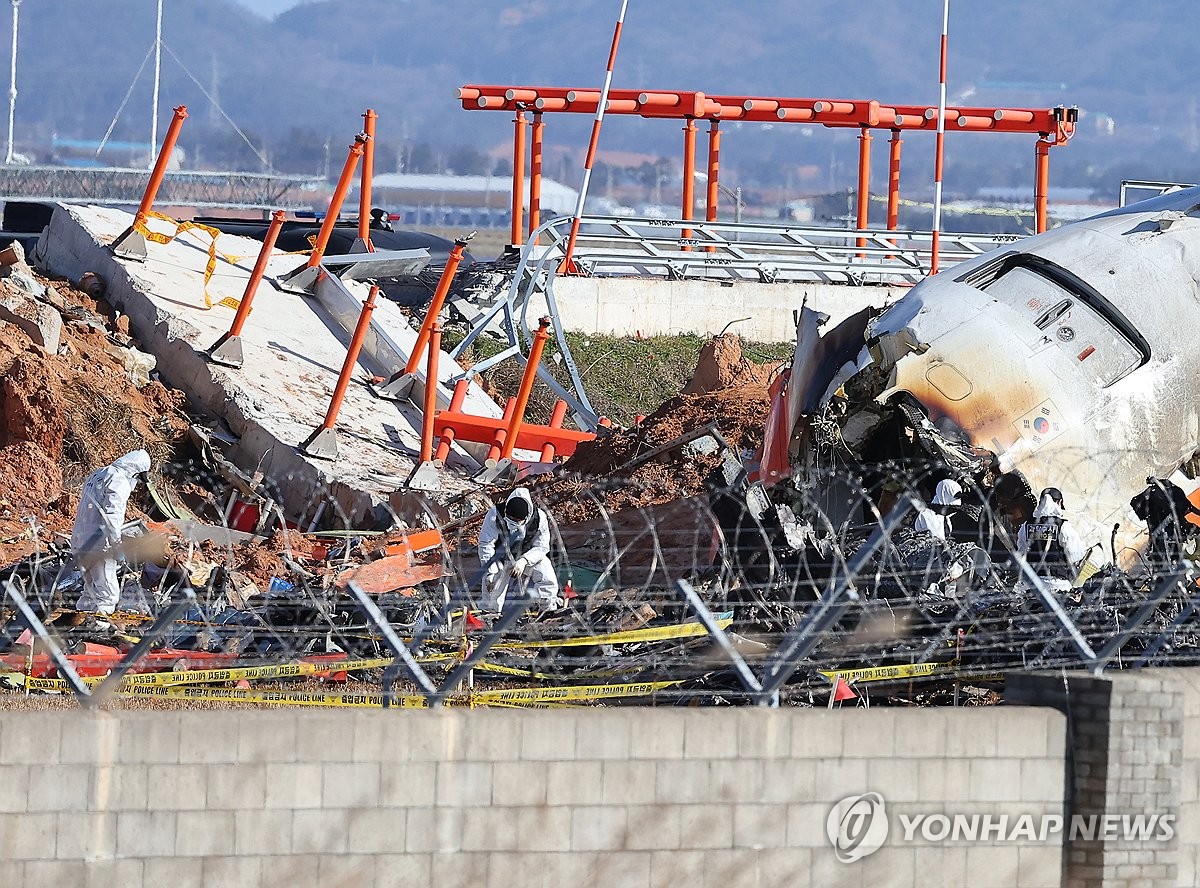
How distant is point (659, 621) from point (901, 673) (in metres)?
2.56

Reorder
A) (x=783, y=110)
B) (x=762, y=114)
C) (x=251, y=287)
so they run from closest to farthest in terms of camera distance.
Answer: (x=251, y=287) < (x=783, y=110) < (x=762, y=114)

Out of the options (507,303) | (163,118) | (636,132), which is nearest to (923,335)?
(507,303)

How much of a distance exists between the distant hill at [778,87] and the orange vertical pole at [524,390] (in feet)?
303

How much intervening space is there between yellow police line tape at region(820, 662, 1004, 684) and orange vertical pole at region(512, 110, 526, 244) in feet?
71.5

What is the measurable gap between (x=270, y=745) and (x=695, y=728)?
71.8 inches

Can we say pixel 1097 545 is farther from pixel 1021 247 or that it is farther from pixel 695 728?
pixel 695 728

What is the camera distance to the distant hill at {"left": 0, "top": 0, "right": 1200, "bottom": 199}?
404 ft

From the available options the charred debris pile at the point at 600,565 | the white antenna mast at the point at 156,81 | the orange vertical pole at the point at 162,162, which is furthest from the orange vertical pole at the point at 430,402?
the white antenna mast at the point at 156,81

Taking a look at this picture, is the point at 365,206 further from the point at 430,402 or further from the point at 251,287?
the point at 430,402

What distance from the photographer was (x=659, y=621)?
39.1ft

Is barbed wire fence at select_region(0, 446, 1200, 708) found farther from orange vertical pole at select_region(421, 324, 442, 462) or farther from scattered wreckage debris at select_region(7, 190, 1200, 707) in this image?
orange vertical pole at select_region(421, 324, 442, 462)

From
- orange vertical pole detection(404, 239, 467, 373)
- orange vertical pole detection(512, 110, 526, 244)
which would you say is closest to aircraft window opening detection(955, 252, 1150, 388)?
orange vertical pole detection(404, 239, 467, 373)

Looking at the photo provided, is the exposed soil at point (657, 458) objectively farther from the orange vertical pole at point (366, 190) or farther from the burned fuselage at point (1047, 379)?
the orange vertical pole at point (366, 190)

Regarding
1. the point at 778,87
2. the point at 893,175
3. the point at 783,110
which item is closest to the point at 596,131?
the point at 783,110
